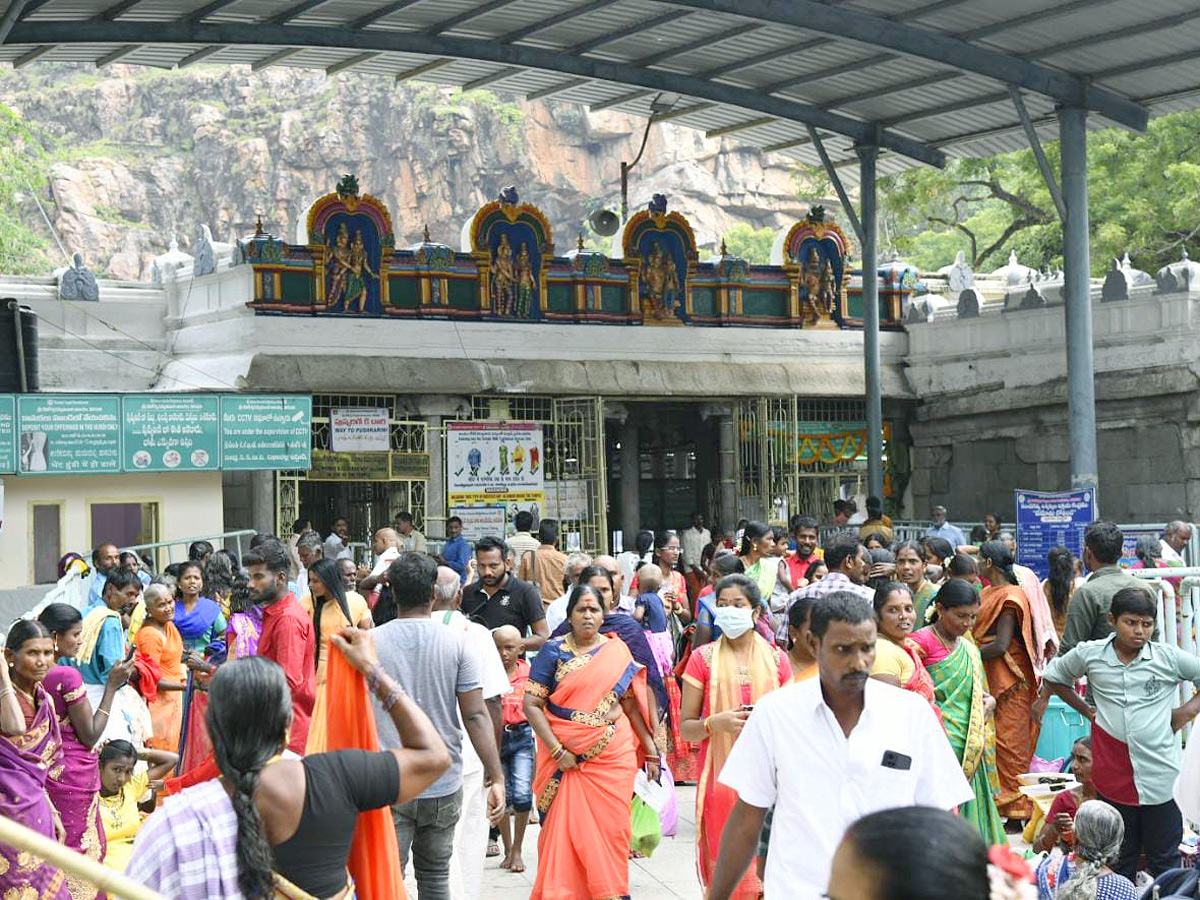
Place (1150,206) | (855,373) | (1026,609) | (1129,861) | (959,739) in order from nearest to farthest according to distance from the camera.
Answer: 1. (1129,861)
2. (959,739)
3. (1026,609)
4. (855,373)
5. (1150,206)

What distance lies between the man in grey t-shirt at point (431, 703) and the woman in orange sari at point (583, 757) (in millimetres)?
1082

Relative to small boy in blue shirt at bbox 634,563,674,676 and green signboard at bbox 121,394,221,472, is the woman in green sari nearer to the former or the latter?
small boy in blue shirt at bbox 634,563,674,676

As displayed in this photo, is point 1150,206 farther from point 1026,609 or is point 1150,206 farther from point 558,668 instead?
point 558,668

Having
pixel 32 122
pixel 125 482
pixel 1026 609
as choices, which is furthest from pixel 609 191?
pixel 1026 609

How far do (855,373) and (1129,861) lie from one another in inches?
685

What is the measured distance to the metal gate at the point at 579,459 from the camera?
2162 cm

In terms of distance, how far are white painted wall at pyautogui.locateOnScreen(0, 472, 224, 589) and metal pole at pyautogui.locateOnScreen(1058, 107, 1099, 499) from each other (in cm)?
957

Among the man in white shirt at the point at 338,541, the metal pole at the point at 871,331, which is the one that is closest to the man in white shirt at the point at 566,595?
the man in white shirt at the point at 338,541

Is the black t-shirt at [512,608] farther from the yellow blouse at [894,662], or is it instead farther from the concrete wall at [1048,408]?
the concrete wall at [1048,408]

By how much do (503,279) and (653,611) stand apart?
11747 mm

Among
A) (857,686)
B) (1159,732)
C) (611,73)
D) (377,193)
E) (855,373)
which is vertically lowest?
(1159,732)

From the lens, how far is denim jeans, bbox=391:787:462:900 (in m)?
6.13

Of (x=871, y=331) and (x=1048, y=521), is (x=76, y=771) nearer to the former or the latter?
(x=1048, y=521)

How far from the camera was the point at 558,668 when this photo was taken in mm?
7477
